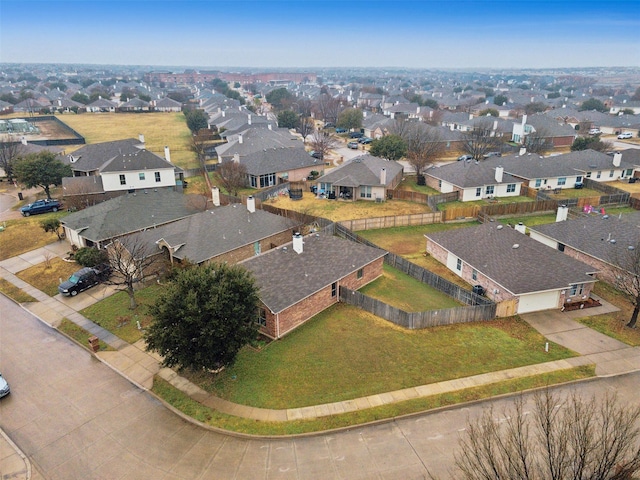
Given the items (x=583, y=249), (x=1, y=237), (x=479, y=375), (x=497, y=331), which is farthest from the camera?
(x=1, y=237)

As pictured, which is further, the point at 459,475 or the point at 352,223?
the point at 352,223

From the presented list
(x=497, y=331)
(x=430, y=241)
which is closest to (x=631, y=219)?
(x=430, y=241)

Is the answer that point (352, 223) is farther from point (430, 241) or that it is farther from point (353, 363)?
point (353, 363)

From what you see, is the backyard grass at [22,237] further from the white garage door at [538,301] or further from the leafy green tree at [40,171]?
the white garage door at [538,301]

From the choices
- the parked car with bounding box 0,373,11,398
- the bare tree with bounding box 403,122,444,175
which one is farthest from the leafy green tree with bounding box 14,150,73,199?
the bare tree with bounding box 403,122,444,175

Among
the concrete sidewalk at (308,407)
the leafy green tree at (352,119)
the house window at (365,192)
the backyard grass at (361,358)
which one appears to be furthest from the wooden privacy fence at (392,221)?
the leafy green tree at (352,119)

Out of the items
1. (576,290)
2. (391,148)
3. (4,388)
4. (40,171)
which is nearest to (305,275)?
(4,388)
